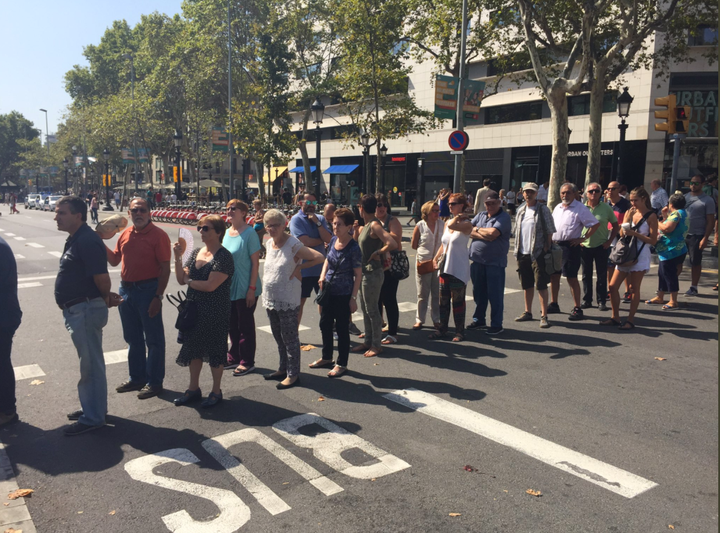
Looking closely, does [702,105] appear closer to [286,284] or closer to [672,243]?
[672,243]

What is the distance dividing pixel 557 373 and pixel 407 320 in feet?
9.59

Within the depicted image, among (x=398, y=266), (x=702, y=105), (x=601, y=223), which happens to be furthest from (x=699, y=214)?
(x=702, y=105)

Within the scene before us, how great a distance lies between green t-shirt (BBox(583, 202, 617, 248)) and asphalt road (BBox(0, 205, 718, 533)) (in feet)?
7.26

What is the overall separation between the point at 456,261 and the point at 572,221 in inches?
92.6

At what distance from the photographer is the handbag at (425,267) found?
25.1 ft

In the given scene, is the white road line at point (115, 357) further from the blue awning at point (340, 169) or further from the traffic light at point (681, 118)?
the blue awning at point (340, 169)

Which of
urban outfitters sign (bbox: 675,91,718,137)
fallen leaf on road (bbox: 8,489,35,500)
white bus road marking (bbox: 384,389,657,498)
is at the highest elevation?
urban outfitters sign (bbox: 675,91,718,137)

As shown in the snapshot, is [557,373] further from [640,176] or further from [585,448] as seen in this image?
[640,176]

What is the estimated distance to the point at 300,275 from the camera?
5707mm

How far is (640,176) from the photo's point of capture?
28766 mm

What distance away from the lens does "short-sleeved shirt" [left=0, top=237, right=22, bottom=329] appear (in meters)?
4.77

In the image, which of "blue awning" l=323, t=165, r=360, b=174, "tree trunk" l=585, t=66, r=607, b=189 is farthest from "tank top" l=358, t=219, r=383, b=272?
"blue awning" l=323, t=165, r=360, b=174

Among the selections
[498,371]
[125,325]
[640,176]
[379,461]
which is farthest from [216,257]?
[640,176]

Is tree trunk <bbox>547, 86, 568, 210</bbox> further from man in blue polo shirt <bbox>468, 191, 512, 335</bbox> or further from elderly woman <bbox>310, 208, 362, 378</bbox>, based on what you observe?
elderly woman <bbox>310, 208, 362, 378</bbox>
